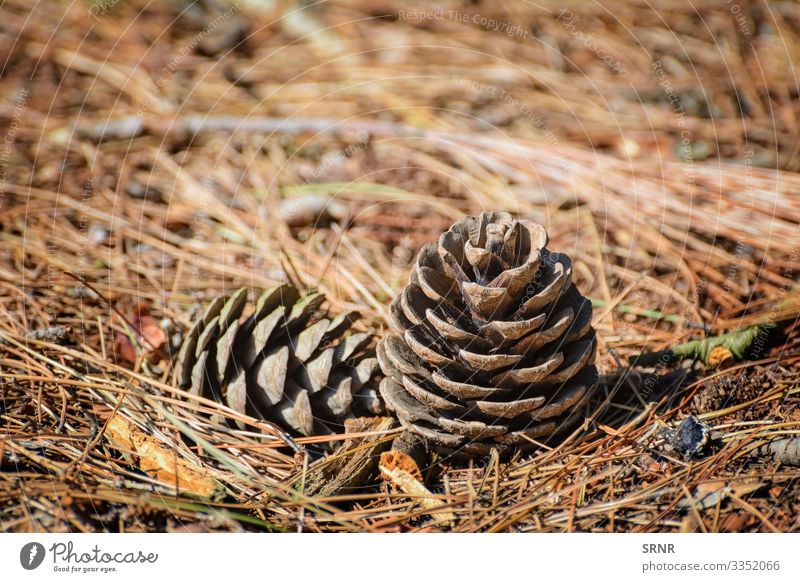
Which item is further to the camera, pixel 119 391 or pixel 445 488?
pixel 119 391

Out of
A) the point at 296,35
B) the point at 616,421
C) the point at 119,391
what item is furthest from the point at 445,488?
the point at 296,35

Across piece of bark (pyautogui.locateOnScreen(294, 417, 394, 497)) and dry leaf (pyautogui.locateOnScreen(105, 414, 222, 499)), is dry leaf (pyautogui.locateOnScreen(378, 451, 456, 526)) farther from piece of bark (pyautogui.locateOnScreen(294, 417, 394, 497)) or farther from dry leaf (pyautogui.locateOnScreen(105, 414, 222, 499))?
dry leaf (pyautogui.locateOnScreen(105, 414, 222, 499))

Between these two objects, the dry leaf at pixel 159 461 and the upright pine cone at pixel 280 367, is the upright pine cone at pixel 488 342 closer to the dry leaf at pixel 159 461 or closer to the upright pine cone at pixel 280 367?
the upright pine cone at pixel 280 367

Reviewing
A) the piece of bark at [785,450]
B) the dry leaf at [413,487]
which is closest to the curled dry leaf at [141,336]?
the dry leaf at [413,487]

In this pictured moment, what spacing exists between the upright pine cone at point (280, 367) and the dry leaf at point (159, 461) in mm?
129

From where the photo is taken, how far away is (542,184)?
6.95 feet

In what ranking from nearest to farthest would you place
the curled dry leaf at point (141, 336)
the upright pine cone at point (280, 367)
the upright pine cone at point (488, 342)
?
the upright pine cone at point (488, 342) < the upright pine cone at point (280, 367) < the curled dry leaf at point (141, 336)

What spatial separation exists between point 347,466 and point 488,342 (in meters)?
0.34

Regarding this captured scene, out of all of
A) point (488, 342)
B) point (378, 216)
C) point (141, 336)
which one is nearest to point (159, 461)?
point (141, 336)

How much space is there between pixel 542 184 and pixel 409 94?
593 mm

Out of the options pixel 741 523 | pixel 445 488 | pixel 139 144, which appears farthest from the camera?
pixel 139 144

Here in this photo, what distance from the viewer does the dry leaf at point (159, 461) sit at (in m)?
1.27

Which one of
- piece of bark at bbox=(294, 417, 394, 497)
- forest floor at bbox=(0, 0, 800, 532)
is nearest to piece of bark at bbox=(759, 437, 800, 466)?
forest floor at bbox=(0, 0, 800, 532)
